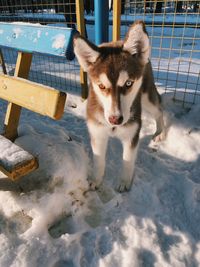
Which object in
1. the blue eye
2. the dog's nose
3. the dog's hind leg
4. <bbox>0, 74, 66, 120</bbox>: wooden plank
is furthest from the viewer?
the dog's hind leg

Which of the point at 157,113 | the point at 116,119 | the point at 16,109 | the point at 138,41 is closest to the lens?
the point at 116,119

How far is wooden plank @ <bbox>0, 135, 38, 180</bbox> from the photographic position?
7.11ft

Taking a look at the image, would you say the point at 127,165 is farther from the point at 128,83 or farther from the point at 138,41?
the point at 138,41

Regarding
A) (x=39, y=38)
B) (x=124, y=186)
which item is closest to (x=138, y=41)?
(x=39, y=38)

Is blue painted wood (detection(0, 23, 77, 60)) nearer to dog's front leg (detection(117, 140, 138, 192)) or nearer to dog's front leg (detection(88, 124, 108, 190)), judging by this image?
dog's front leg (detection(88, 124, 108, 190))

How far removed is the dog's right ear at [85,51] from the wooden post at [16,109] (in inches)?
27.6

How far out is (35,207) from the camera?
2473mm

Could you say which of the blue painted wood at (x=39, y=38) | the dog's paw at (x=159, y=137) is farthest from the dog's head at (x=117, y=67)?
the dog's paw at (x=159, y=137)

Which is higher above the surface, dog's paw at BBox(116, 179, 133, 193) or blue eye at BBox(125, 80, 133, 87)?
blue eye at BBox(125, 80, 133, 87)

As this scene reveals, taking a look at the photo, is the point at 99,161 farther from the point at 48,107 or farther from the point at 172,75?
the point at 172,75

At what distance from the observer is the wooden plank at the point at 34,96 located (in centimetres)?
204

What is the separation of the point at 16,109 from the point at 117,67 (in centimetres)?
135

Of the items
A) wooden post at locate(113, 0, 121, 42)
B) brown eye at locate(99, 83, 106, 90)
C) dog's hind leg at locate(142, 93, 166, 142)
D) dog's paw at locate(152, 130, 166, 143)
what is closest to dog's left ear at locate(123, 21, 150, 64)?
brown eye at locate(99, 83, 106, 90)

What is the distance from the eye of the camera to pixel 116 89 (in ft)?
7.30
